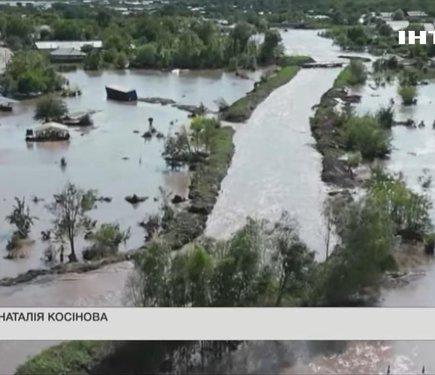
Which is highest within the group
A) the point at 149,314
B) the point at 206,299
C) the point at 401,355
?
the point at 149,314

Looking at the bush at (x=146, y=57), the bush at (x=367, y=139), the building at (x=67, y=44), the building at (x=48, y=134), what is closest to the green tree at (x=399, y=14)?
the bush at (x=367, y=139)

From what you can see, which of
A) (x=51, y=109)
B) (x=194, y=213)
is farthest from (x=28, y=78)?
(x=194, y=213)

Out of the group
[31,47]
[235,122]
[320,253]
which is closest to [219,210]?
[320,253]

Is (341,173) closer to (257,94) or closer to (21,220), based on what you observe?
(21,220)

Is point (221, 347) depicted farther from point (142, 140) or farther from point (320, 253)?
point (142, 140)

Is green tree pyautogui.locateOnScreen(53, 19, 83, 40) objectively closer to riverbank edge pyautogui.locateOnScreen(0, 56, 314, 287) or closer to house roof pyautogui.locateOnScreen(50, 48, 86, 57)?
house roof pyautogui.locateOnScreen(50, 48, 86, 57)

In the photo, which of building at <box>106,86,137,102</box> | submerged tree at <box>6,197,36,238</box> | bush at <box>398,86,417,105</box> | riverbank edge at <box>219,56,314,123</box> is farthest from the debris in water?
bush at <box>398,86,417,105</box>

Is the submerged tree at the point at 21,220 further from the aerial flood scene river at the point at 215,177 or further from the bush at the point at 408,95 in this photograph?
the bush at the point at 408,95
